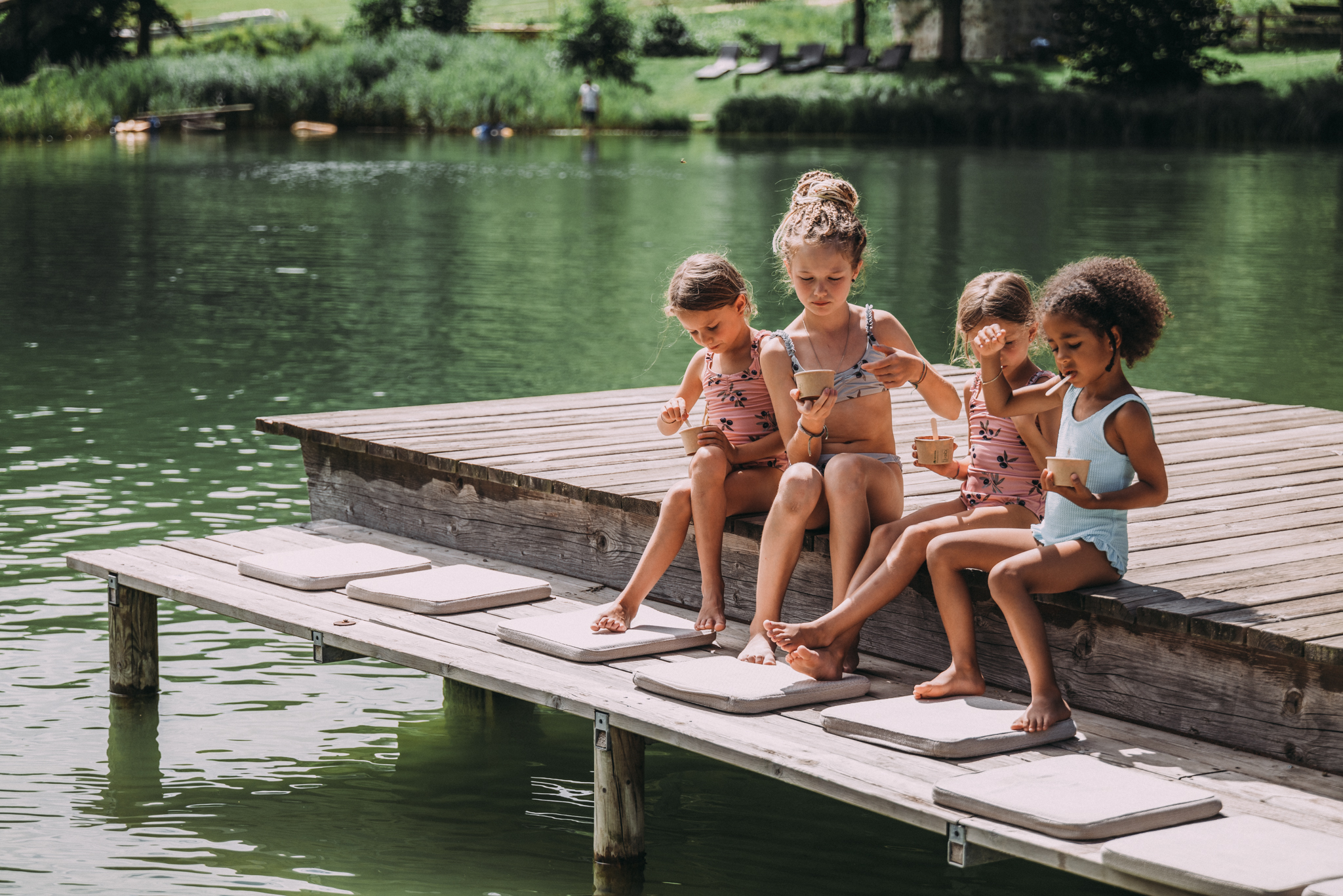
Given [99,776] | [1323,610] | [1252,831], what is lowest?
[99,776]

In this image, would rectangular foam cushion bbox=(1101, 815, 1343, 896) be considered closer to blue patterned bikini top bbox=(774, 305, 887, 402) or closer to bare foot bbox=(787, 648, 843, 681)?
bare foot bbox=(787, 648, 843, 681)

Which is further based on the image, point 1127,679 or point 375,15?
point 375,15

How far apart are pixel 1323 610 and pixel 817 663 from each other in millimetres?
1265

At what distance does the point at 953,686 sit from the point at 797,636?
1.38ft

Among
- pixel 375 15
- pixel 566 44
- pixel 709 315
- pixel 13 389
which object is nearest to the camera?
pixel 709 315

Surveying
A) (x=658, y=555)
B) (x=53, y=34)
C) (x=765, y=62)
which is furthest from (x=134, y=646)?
(x=53, y=34)

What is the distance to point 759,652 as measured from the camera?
4.68 m

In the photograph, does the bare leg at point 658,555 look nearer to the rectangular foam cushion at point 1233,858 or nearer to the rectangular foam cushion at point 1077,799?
the rectangular foam cushion at point 1077,799

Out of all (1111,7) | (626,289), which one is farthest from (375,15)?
(626,289)

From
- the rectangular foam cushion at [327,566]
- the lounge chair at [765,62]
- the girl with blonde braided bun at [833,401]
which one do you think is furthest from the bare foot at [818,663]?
the lounge chair at [765,62]

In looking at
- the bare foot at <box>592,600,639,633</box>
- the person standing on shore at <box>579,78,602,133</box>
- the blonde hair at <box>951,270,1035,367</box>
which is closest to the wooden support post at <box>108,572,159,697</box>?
the bare foot at <box>592,600,639,633</box>

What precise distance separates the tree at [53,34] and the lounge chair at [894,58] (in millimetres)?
23474

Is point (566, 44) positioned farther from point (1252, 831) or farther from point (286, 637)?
point (1252, 831)

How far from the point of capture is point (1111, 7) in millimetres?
46531
